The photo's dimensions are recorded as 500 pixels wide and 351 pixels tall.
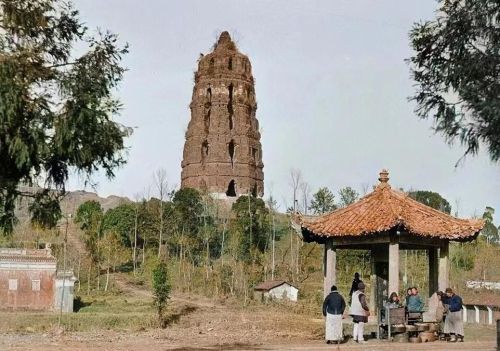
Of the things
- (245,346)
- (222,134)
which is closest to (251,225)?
(222,134)

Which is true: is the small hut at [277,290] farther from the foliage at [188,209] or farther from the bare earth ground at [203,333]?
the foliage at [188,209]

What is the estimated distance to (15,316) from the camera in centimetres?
3077

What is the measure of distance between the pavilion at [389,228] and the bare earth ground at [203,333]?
1758 millimetres

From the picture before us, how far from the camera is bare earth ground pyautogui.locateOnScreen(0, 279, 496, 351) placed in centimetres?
1313

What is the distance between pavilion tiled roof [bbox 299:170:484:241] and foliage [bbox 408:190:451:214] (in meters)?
42.4

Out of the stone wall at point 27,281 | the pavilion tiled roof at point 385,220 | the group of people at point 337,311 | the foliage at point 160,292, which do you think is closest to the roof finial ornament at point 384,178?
the pavilion tiled roof at point 385,220

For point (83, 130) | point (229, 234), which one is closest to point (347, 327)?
point (83, 130)

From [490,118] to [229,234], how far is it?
3963 centimetres

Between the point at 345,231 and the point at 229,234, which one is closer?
the point at 345,231

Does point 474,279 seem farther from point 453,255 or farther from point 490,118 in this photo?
point 490,118

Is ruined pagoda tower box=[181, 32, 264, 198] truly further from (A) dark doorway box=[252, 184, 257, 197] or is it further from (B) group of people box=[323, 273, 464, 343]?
(B) group of people box=[323, 273, 464, 343]

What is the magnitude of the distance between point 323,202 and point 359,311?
39.0m

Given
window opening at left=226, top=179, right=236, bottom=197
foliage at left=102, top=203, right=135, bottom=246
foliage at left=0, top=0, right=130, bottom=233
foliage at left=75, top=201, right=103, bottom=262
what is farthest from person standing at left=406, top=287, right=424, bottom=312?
window opening at left=226, top=179, right=236, bottom=197

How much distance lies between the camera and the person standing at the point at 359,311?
1341 cm
